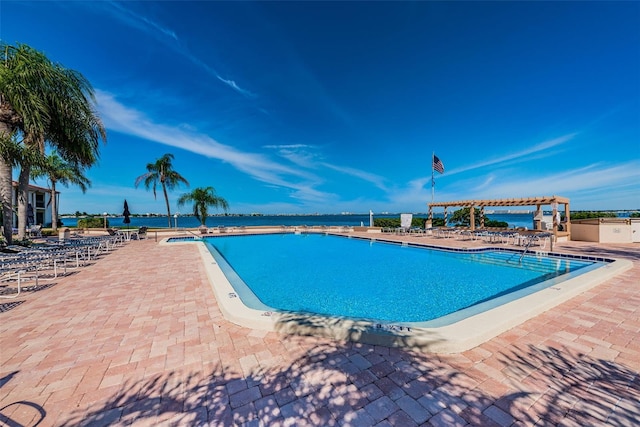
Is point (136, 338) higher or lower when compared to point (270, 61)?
Answer: lower

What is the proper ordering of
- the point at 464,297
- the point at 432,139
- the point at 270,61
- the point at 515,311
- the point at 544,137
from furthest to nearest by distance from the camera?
1. the point at 432,139
2. the point at 544,137
3. the point at 270,61
4. the point at 464,297
5. the point at 515,311

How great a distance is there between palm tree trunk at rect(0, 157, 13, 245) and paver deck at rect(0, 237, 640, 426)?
21.8 ft

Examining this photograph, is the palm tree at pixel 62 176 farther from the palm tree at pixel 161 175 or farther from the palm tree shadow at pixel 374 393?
the palm tree shadow at pixel 374 393

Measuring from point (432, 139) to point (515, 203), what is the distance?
10.7 meters

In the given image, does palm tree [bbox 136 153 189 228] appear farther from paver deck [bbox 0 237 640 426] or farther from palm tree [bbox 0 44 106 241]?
paver deck [bbox 0 237 640 426]

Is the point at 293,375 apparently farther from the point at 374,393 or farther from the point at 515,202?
the point at 515,202

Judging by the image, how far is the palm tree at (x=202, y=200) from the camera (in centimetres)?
2073

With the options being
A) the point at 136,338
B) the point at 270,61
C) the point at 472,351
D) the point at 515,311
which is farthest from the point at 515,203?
the point at 136,338

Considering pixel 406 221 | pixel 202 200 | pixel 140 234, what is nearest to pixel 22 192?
pixel 140 234

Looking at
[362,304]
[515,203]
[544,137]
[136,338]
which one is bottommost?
[362,304]

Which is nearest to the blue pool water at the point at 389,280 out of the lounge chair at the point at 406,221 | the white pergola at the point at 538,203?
the white pergola at the point at 538,203

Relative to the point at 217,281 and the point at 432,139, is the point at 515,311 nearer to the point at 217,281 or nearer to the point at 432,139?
the point at 217,281

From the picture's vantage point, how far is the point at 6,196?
779 centimetres

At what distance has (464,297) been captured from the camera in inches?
223
